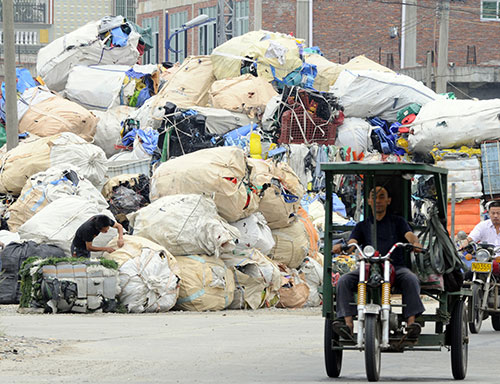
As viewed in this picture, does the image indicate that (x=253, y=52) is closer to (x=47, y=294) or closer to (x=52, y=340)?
(x=47, y=294)

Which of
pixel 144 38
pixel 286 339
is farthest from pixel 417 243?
pixel 144 38

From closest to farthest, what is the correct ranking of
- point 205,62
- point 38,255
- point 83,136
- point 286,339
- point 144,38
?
point 286,339
point 38,255
point 83,136
point 205,62
point 144,38

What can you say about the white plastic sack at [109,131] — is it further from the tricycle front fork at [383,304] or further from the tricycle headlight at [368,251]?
the tricycle front fork at [383,304]

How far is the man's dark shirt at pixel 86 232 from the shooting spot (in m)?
13.8

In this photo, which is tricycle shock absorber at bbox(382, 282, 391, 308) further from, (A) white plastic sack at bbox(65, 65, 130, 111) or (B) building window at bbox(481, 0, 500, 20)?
(B) building window at bbox(481, 0, 500, 20)

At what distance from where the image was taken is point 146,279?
1345 cm

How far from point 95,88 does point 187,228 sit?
777 cm

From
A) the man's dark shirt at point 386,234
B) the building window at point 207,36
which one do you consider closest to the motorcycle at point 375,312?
the man's dark shirt at point 386,234

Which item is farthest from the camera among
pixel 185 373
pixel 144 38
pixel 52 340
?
pixel 144 38

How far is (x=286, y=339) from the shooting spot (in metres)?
10.3

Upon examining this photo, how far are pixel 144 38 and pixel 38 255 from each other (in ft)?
32.1

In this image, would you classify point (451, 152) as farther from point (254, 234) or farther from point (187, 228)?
point (187, 228)

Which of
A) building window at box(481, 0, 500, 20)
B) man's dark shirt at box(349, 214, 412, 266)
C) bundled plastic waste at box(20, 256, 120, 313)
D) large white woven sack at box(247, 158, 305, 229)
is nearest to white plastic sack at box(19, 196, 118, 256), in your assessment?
bundled plastic waste at box(20, 256, 120, 313)

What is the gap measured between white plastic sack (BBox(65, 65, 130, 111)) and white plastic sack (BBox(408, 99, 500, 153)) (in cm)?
563
